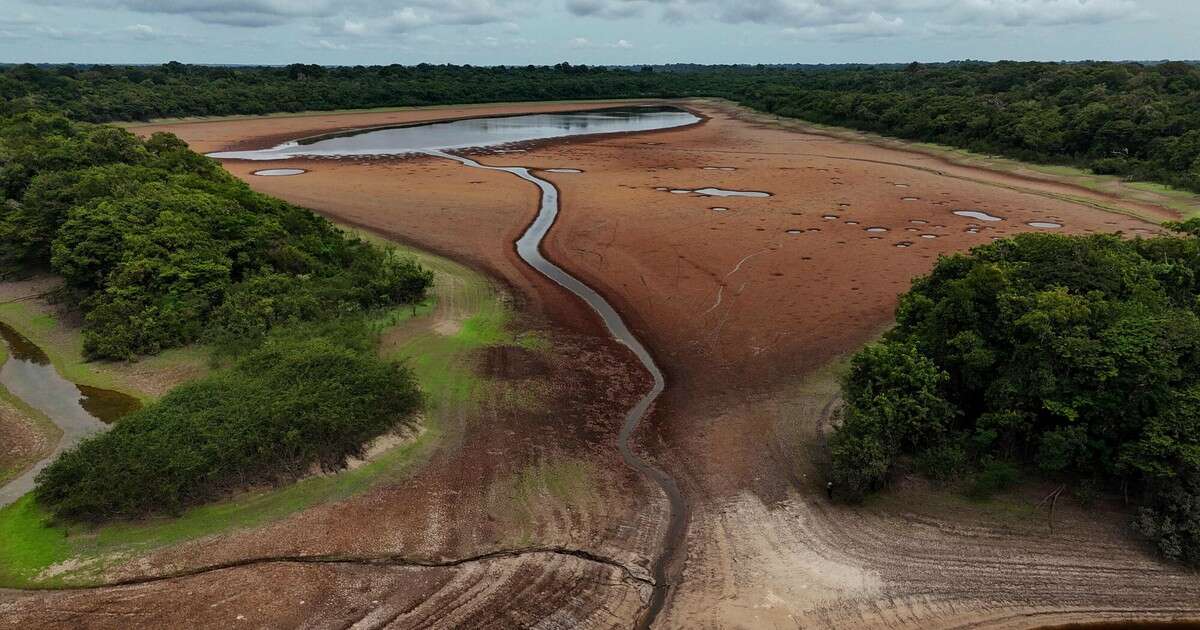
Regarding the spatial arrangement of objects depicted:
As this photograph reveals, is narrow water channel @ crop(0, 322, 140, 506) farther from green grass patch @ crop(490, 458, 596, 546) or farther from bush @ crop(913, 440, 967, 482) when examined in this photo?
bush @ crop(913, 440, 967, 482)

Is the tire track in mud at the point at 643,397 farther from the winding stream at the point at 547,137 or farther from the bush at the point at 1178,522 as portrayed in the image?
the bush at the point at 1178,522

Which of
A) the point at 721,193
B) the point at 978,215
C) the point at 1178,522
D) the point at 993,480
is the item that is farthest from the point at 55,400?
the point at 978,215

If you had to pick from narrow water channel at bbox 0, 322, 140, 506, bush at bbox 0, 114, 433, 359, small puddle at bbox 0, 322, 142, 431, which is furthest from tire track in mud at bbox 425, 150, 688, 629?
small puddle at bbox 0, 322, 142, 431

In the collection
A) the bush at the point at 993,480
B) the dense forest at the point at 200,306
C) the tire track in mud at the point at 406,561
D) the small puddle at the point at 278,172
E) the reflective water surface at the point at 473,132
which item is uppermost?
the reflective water surface at the point at 473,132

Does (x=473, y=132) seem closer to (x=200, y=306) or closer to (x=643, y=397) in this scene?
(x=200, y=306)

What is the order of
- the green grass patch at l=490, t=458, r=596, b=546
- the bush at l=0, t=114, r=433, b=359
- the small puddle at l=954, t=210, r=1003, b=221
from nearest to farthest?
the green grass patch at l=490, t=458, r=596, b=546 < the bush at l=0, t=114, r=433, b=359 < the small puddle at l=954, t=210, r=1003, b=221

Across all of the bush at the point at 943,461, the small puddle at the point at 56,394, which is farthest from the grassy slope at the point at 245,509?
the bush at the point at 943,461

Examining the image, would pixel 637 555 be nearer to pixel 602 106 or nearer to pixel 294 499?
pixel 294 499
